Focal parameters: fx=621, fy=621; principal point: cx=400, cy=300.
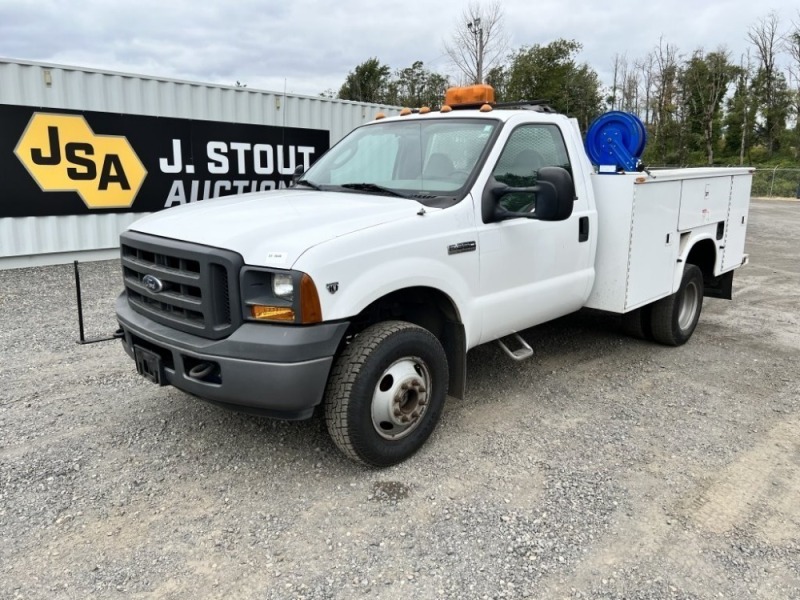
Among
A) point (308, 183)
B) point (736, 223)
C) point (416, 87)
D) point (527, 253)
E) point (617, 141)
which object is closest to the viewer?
point (527, 253)

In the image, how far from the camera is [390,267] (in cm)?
328

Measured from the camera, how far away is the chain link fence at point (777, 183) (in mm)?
32625

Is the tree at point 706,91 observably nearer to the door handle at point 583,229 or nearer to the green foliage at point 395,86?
the green foliage at point 395,86

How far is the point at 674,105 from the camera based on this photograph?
45469 millimetres

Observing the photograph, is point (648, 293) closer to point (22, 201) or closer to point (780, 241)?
point (22, 201)

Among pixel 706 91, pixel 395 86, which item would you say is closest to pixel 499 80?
pixel 395 86

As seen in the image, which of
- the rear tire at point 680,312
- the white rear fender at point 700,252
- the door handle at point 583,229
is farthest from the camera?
the rear tire at point 680,312

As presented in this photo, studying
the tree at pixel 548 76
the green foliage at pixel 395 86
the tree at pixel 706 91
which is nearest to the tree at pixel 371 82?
the green foliage at pixel 395 86

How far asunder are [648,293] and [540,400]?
4.70 feet

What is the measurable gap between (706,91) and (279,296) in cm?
4912

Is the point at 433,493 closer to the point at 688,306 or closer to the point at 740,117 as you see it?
the point at 688,306

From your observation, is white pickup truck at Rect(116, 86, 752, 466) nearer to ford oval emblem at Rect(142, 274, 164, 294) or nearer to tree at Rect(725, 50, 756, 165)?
ford oval emblem at Rect(142, 274, 164, 294)

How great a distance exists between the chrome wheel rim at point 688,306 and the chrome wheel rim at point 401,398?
3.44m

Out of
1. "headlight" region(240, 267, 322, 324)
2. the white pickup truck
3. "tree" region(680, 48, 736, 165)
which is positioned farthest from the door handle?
"tree" region(680, 48, 736, 165)
